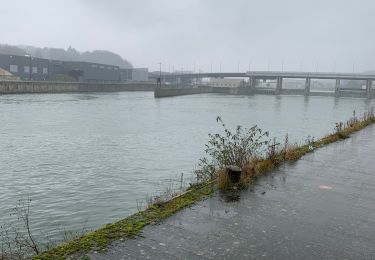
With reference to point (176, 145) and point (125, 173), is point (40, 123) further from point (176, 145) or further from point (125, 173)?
point (125, 173)

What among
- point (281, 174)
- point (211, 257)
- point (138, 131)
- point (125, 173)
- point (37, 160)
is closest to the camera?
point (211, 257)

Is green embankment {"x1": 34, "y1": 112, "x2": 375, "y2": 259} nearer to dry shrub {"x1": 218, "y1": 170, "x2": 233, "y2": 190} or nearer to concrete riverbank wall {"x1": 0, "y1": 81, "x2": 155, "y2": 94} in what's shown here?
dry shrub {"x1": 218, "y1": 170, "x2": 233, "y2": 190}

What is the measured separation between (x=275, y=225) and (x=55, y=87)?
10941 cm

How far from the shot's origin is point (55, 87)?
359ft

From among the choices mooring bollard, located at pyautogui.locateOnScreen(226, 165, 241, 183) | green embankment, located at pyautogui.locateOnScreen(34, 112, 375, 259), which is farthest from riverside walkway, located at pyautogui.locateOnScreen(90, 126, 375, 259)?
mooring bollard, located at pyautogui.locateOnScreen(226, 165, 241, 183)

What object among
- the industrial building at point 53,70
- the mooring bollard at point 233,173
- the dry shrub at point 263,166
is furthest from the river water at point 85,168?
the industrial building at point 53,70

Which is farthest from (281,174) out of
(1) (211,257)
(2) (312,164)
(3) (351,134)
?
(3) (351,134)

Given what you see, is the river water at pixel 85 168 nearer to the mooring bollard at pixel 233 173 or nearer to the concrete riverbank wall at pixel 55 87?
the mooring bollard at pixel 233 173

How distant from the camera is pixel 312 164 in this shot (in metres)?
13.5

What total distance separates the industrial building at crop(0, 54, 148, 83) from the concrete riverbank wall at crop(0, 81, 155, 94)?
54.5 ft

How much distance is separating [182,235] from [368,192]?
18.7 ft

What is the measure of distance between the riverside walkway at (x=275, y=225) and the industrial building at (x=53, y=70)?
415ft

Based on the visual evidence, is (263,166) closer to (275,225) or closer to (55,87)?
(275,225)

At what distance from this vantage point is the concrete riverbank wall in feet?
299
